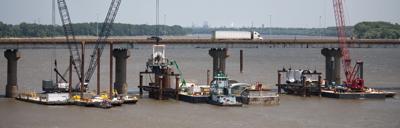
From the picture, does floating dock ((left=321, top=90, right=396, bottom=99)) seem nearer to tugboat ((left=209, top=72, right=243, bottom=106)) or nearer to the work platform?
tugboat ((left=209, top=72, right=243, bottom=106))

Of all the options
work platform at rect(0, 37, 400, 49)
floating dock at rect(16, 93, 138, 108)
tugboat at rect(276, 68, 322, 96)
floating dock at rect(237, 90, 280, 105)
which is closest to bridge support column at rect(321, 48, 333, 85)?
work platform at rect(0, 37, 400, 49)

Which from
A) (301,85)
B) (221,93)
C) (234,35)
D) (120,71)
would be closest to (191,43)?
(120,71)

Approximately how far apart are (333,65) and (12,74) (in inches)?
1413

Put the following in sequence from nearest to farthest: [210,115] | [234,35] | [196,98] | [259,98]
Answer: [210,115], [259,98], [196,98], [234,35]

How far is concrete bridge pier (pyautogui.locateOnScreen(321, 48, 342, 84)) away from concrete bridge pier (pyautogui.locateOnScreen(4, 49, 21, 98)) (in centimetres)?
3355

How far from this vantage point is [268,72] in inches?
5630

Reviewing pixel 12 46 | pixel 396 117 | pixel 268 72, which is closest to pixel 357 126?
pixel 396 117

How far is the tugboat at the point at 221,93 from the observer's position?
3615 inches

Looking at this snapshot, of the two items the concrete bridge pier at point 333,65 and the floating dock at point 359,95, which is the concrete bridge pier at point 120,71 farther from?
the concrete bridge pier at point 333,65

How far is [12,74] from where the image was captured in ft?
319

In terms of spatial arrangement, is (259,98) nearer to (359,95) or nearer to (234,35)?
(359,95)

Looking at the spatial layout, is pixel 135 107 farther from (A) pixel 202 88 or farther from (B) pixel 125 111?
(A) pixel 202 88

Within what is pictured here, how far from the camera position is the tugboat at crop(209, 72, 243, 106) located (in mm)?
91812

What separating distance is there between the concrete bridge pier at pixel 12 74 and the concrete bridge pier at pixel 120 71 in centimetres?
970
